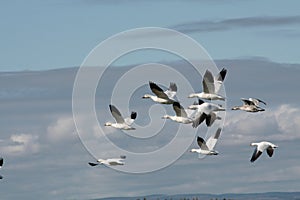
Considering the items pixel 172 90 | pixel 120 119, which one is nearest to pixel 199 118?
pixel 172 90

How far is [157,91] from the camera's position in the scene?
313 feet

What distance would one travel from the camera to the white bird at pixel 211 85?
3797 inches

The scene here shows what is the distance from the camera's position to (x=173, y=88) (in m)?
104

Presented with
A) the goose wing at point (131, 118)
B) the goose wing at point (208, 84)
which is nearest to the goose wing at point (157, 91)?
the goose wing at point (208, 84)

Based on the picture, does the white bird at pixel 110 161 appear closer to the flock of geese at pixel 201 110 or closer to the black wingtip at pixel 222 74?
the flock of geese at pixel 201 110

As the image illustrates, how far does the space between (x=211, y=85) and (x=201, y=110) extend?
170 inches

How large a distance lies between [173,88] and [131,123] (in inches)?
181

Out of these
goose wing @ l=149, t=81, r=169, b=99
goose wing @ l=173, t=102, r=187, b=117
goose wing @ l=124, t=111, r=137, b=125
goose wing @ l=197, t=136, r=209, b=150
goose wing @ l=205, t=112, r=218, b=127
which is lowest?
goose wing @ l=205, t=112, r=218, b=127

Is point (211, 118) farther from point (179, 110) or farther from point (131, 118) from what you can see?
point (131, 118)

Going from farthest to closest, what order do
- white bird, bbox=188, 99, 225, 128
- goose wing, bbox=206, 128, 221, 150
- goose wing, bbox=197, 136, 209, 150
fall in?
goose wing, bbox=206, 128, 221, 150
goose wing, bbox=197, 136, 209, 150
white bird, bbox=188, 99, 225, 128

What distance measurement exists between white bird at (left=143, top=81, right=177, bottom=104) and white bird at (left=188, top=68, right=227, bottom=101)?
2.74 m

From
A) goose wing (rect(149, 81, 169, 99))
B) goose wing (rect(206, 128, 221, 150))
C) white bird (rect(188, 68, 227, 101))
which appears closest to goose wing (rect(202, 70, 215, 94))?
white bird (rect(188, 68, 227, 101))

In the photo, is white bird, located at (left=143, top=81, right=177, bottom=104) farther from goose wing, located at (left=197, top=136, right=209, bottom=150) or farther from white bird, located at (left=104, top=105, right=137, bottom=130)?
goose wing, located at (left=197, top=136, right=209, bottom=150)

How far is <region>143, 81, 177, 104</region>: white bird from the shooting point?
3724 inches
